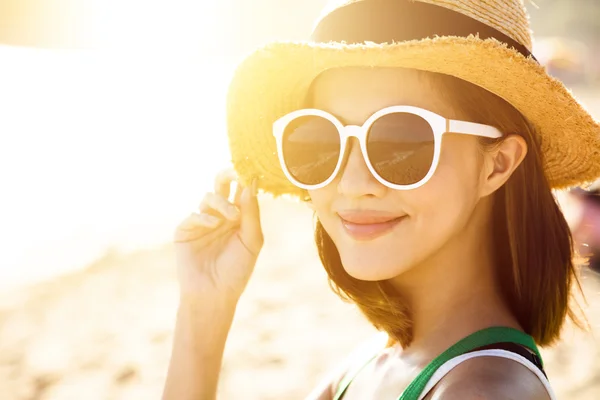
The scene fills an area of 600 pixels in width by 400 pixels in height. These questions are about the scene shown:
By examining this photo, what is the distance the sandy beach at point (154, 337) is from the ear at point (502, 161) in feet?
6.77

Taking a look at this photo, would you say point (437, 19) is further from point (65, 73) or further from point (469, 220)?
point (65, 73)

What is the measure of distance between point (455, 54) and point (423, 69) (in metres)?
0.12

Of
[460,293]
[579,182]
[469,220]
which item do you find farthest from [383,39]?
[579,182]

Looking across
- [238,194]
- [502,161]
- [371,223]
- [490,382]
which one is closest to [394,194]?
[371,223]

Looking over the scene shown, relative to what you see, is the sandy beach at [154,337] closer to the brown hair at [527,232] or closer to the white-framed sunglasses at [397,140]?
the brown hair at [527,232]

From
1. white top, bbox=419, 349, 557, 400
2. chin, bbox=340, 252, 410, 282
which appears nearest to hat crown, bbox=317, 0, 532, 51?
chin, bbox=340, 252, 410, 282

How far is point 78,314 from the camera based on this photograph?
17.7ft

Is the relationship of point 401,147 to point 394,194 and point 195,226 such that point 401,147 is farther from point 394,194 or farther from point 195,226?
point 195,226

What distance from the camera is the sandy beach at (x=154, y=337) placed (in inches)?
172

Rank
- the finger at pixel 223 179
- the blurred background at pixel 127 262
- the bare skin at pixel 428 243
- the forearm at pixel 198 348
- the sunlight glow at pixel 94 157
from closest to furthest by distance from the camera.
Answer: the bare skin at pixel 428 243 < the forearm at pixel 198 348 < the finger at pixel 223 179 < the blurred background at pixel 127 262 < the sunlight glow at pixel 94 157

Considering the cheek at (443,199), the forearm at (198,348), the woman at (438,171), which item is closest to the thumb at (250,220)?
the forearm at (198,348)

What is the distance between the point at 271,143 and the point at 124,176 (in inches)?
306

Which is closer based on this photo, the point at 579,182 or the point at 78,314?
the point at 579,182

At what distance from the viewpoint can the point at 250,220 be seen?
235cm
